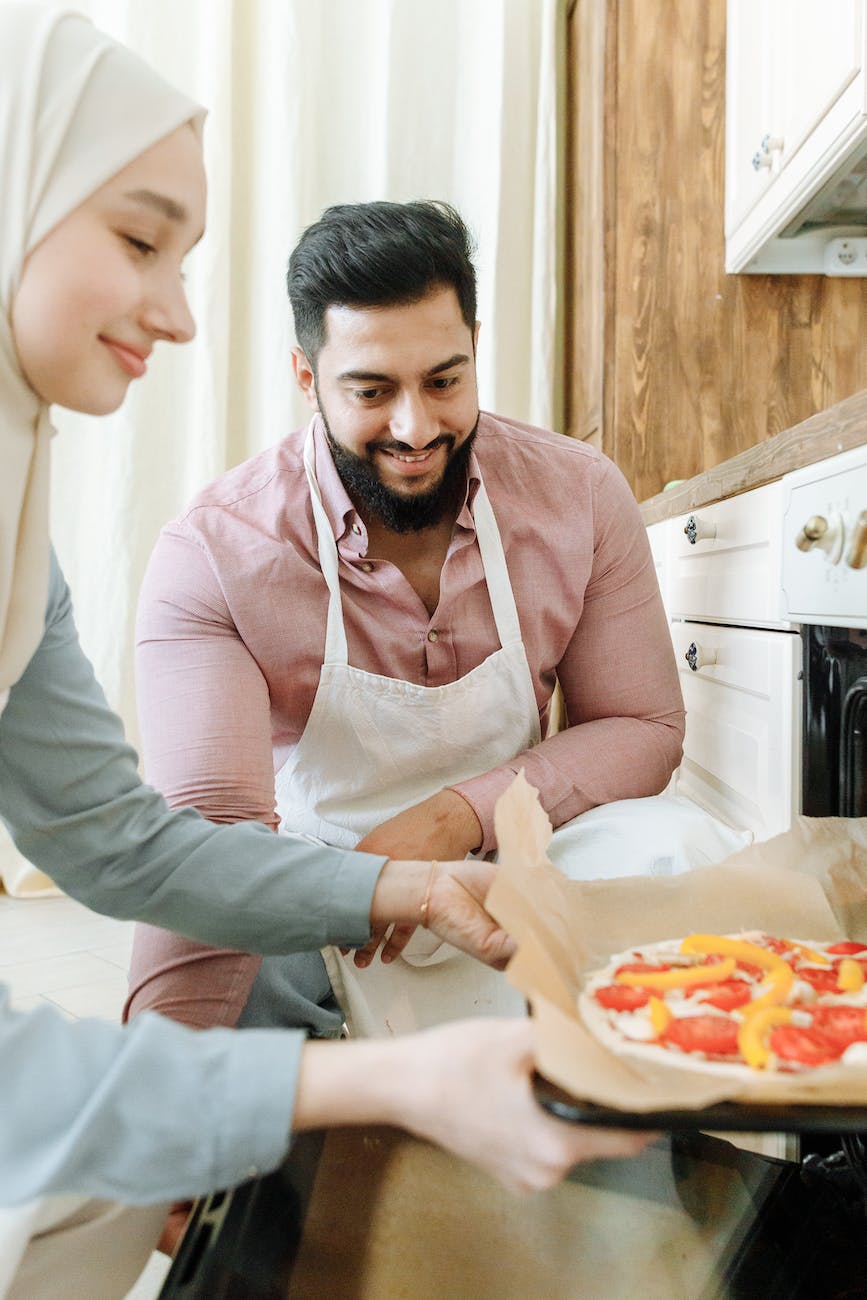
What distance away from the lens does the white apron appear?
1339 mm

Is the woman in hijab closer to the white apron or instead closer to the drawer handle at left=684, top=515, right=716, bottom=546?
the white apron

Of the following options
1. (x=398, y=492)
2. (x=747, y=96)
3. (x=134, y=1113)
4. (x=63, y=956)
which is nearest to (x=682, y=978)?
(x=134, y=1113)

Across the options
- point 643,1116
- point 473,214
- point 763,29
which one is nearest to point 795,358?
point 763,29

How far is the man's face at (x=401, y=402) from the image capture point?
142cm

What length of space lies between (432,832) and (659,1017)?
59 centimetres

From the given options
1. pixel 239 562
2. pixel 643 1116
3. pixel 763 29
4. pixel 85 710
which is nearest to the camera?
pixel 643 1116

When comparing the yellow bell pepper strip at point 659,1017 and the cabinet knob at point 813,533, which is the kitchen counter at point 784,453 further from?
the yellow bell pepper strip at point 659,1017

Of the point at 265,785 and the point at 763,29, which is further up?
the point at 763,29

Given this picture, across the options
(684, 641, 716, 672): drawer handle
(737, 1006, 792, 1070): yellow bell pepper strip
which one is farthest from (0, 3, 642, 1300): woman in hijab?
(684, 641, 716, 672): drawer handle

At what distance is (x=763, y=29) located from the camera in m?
2.10

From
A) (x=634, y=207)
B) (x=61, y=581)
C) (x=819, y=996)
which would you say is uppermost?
(x=634, y=207)

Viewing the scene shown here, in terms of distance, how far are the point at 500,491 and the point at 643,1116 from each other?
1.07 meters

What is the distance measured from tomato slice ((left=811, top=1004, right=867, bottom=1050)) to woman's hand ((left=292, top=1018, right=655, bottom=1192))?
17cm

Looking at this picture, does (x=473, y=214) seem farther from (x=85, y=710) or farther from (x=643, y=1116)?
(x=643, y=1116)
